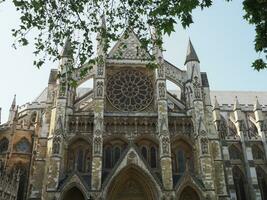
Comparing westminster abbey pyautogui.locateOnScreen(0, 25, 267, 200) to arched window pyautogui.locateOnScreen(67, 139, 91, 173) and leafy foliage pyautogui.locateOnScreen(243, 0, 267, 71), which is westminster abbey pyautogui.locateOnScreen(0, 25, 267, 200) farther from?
leafy foliage pyautogui.locateOnScreen(243, 0, 267, 71)

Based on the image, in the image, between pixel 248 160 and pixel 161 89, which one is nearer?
pixel 161 89

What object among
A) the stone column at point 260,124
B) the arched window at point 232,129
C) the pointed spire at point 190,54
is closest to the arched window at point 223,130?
the arched window at point 232,129

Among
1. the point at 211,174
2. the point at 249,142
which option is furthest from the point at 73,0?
the point at 249,142

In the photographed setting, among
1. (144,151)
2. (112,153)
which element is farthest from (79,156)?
(144,151)

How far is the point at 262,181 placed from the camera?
1449 inches

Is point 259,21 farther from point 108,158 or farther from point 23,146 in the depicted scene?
point 23,146

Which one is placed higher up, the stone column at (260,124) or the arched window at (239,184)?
the stone column at (260,124)

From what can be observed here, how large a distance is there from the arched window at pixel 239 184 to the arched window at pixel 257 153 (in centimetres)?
320

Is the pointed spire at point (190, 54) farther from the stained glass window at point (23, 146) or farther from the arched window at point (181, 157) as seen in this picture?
the stained glass window at point (23, 146)

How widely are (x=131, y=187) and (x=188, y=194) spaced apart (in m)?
4.52

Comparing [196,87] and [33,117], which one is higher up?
[33,117]

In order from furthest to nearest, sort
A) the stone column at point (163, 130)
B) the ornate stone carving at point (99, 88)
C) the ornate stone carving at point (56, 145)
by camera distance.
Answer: the ornate stone carving at point (99, 88), the ornate stone carving at point (56, 145), the stone column at point (163, 130)

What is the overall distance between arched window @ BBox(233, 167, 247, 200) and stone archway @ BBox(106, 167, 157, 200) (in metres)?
15.1

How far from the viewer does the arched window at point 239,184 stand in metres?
35.3
